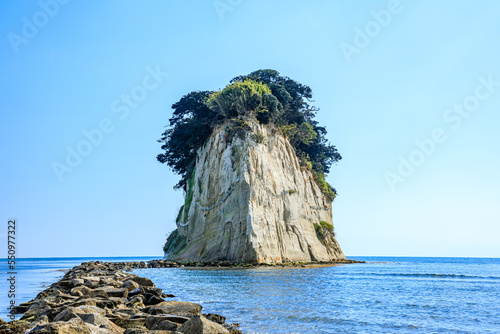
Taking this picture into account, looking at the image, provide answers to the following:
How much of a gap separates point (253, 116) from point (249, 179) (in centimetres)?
755

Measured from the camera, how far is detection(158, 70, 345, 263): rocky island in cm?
4028

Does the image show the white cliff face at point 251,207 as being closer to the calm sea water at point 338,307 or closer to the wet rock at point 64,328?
the calm sea water at point 338,307

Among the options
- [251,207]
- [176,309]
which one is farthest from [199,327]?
[251,207]

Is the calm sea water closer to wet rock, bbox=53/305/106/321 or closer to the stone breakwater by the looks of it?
the stone breakwater

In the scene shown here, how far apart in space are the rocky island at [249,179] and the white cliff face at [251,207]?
3.6 inches

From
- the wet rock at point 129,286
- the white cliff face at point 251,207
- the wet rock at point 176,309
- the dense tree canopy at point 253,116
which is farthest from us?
the dense tree canopy at point 253,116

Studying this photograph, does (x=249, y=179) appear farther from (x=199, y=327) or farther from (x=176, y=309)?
(x=199, y=327)

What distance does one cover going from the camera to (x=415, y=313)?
48.2ft

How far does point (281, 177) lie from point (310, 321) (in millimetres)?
32875

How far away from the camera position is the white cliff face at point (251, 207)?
130 ft

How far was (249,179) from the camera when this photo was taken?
4094 cm

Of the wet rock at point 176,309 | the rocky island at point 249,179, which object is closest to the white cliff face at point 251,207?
the rocky island at point 249,179

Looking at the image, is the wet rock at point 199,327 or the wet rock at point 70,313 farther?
the wet rock at point 70,313

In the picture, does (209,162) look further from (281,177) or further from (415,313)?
(415,313)
